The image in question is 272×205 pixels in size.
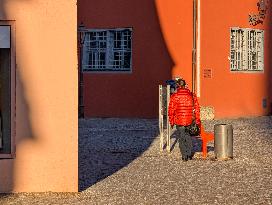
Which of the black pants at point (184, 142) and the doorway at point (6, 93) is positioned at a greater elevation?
the doorway at point (6, 93)

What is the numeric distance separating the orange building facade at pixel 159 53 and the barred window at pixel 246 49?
387 millimetres

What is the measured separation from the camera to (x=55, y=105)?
9836 mm

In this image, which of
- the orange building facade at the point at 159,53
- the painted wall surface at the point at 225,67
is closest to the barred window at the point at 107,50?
the orange building facade at the point at 159,53

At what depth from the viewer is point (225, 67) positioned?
89.9 ft

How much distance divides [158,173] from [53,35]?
3655 mm

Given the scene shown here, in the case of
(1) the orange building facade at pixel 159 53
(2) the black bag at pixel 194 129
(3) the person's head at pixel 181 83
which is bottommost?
(2) the black bag at pixel 194 129

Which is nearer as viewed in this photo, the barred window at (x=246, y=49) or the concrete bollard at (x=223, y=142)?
the concrete bollard at (x=223, y=142)

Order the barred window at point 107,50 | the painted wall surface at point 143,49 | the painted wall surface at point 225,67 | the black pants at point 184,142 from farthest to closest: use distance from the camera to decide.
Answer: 1. the barred window at point 107,50
2. the painted wall surface at point 143,49
3. the painted wall surface at point 225,67
4. the black pants at point 184,142

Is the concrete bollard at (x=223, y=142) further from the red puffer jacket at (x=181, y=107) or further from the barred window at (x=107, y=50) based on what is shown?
the barred window at (x=107, y=50)

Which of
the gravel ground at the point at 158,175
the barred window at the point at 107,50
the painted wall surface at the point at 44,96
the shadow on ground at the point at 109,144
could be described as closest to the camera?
the gravel ground at the point at 158,175

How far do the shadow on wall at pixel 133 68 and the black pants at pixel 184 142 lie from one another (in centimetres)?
1259

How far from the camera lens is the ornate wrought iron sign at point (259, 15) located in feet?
93.5

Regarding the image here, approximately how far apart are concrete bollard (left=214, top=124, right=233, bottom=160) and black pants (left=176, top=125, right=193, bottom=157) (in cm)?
62

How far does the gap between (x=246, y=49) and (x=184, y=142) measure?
15.0 meters
